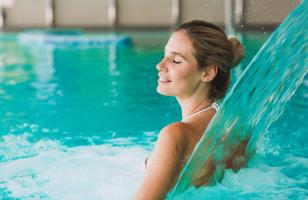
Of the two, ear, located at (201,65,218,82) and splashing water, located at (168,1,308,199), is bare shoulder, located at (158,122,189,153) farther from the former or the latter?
ear, located at (201,65,218,82)

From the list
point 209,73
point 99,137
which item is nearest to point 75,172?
point 99,137

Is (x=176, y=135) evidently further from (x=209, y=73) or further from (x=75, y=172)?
(x=75, y=172)

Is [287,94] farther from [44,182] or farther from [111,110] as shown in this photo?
[111,110]

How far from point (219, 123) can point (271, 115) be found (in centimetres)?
77

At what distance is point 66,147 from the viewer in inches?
147

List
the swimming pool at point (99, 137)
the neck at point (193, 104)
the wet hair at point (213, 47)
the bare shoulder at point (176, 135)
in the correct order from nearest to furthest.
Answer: the bare shoulder at point (176, 135) < the wet hair at point (213, 47) < the neck at point (193, 104) < the swimming pool at point (99, 137)

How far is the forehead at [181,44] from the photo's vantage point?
1.96 metres

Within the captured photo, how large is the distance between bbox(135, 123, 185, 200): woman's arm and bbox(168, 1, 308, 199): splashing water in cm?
9

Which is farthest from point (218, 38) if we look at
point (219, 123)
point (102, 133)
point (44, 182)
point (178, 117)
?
point (178, 117)

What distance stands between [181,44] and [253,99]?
402 millimetres

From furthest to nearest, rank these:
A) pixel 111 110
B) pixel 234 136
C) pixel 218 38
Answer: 1. pixel 111 110
2. pixel 234 136
3. pixel 218 38

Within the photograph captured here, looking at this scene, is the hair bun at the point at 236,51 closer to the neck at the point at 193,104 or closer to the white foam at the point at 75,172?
the neck at the point at 193,104

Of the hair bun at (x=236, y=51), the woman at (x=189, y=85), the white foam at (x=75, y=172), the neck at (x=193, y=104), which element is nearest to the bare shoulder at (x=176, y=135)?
the woman at (x=189, y=85)

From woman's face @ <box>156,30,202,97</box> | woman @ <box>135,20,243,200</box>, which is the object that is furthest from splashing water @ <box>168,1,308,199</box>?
woman's face @ <box>156,30,202,97</box>
